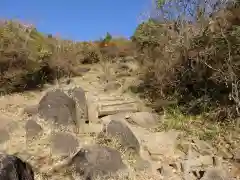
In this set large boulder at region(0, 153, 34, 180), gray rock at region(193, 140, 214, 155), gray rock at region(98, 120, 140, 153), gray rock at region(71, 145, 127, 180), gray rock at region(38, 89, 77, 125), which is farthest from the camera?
gray rock at region(38, 89, 77, 125)

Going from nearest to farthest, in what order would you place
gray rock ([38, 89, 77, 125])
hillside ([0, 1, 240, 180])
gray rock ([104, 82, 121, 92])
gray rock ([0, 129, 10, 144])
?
hillside ([0, 1, 240, 180]) < gray rock ([0, 129, 10, 144]) < gray rock ([38, 89, 77, 125]) < gray rock ([104, 82, 121, 92])

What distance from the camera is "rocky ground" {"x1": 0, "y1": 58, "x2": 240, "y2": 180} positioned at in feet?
24.9

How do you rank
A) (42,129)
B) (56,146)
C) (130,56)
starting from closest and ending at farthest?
1. (56,146)
2. (42,129)
3. (130,56)

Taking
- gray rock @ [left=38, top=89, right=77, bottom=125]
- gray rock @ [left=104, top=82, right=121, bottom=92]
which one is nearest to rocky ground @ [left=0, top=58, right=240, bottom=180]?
gray rock @ [left=38, top=89, right=77, bottom=125]

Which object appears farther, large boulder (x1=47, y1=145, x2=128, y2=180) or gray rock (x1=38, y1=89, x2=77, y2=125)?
gray rock (x1=38, y1=89, x2=77, y2=125)

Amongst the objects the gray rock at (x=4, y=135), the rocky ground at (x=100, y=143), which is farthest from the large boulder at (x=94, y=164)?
the gray rock at (x=4, y=135)

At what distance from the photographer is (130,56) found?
15734mm

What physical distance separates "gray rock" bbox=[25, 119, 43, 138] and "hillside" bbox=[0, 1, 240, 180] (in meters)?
0.02

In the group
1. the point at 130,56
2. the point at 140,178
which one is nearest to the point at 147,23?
the point at 130,56

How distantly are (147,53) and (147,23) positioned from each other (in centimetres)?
136

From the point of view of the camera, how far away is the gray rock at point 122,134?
8461mm

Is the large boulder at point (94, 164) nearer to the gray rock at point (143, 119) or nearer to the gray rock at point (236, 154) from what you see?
the gray rock at point (143, 119)

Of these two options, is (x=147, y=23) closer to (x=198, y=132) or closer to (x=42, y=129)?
(x=198, y=132)

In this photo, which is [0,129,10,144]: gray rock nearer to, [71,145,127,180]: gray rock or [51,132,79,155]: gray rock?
[51,132,79,155]: gray rock
